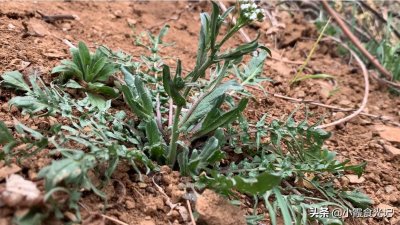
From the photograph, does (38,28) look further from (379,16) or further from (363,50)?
(379,16)

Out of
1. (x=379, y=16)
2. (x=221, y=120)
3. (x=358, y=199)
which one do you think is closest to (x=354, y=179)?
(x=358, y=199)

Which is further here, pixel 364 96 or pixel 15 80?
pixel 364 96

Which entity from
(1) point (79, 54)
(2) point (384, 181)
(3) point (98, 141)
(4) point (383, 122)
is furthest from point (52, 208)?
(4) point (383, 122)

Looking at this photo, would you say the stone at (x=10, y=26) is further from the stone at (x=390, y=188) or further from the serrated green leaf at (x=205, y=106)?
the stone at (x=390, y=188)

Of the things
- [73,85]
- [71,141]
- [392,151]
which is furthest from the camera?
[392,151]

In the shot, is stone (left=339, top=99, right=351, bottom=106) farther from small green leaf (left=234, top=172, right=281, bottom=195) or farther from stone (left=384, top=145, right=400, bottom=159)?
small green leaf (left=234, top=172, right=281, bottom=195)

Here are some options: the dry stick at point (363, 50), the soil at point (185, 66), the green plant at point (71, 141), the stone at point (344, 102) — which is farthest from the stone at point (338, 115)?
the green plant at point (71, 141)

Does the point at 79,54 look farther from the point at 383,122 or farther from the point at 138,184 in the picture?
the point at 383,122

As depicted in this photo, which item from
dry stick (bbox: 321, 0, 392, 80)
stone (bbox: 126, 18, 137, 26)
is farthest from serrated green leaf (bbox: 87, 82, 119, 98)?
dry stick (bbox: 321, 0, 392, 80)
